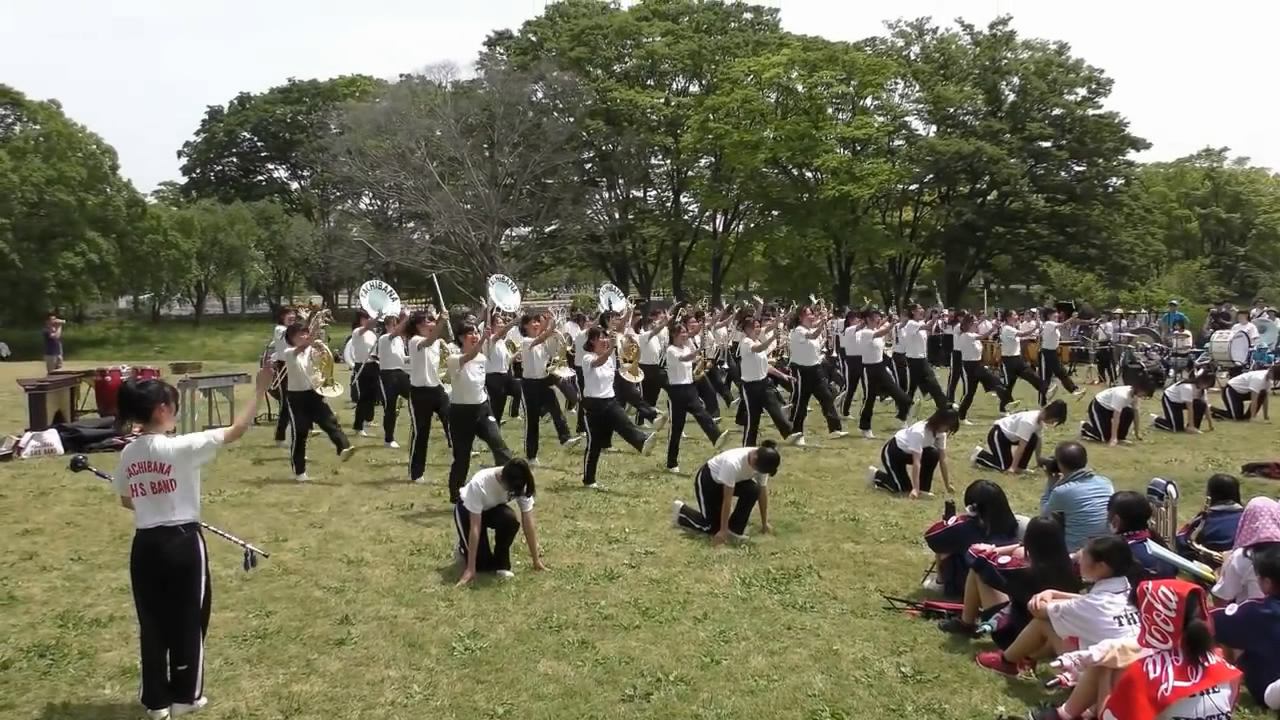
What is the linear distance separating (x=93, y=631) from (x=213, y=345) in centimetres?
3302

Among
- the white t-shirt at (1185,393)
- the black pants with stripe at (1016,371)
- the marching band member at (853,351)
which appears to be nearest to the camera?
the marching band member at (853,351)

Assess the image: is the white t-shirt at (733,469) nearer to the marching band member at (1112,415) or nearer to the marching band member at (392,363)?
the marching band member at (392,363)

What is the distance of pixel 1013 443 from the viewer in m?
11.5

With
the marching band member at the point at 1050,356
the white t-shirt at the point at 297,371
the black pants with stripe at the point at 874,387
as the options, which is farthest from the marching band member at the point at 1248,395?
the white t-shirt at the point at 297,371

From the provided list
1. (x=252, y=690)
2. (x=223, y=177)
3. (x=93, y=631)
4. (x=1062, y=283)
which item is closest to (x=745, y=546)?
(x=252, y=690)

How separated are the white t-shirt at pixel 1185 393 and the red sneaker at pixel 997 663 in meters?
10.8

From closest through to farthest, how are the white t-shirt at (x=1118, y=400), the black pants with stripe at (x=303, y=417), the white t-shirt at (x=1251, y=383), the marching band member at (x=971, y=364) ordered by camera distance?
the black pants with stripe at (x=303, y=417) → the white t-shirt at (x=1118, y=400) → the marching band member at (x=971, y=364) → the white t-shirt at (x=1251, y=383)

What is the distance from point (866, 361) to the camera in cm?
1442

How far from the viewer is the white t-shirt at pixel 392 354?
13.2 metres

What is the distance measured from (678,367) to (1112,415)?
652cm

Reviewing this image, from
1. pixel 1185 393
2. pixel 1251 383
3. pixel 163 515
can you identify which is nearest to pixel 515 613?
pixel 163 515

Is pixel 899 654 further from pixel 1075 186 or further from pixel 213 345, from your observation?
pixel 213 345

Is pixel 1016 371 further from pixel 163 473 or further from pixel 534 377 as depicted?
pixel 163 473

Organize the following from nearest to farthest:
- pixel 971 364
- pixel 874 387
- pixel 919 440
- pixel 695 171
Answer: pixel 919 440 → pixel 874 387 → pixel 971 364 → pixel 695 171
